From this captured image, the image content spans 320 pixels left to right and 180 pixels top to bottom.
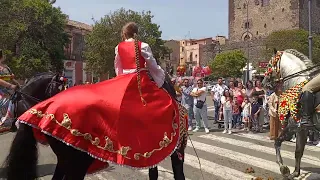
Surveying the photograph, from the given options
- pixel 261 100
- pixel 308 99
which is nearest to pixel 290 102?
pixel 308 99

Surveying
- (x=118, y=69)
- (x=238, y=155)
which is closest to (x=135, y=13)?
(x=238, y=155)

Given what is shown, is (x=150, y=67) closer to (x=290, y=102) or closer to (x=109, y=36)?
(x=290, y=102)

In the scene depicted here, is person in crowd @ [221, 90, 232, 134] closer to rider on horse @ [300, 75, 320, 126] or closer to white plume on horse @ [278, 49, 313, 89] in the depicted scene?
white plume on horse @ [278, 49, 313, 89]

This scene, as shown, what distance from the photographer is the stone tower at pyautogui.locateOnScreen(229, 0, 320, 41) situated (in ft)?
242

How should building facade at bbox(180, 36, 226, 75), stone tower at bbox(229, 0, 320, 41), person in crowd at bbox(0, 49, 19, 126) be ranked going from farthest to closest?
building facade at bbox(180, 36, 226, 75) < stone tower at bbox(229, 0, 320, 41) < person in crowd at bbox(0, 49, 19, 126)

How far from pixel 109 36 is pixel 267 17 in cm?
4966

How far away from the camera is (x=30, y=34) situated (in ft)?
113

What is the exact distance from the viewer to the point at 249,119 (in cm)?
1291

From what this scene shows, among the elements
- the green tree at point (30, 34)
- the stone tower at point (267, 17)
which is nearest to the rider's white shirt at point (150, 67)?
the green tree at point (30, 34)

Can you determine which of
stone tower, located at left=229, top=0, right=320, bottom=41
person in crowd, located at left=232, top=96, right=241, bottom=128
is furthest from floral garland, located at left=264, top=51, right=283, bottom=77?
stone tower, located at left=229, top=0, right=320, bottom=41

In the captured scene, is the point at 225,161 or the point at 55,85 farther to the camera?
the point at 225,161

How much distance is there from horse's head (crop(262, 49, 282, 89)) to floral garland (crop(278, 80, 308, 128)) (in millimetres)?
475

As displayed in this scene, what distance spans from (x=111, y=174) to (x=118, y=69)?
3.04m

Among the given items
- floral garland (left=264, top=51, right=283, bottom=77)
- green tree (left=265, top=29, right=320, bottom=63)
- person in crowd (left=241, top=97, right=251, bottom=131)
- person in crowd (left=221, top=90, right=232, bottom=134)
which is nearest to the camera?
floral garland (left=264, top=51, right=283, bottom=77)
